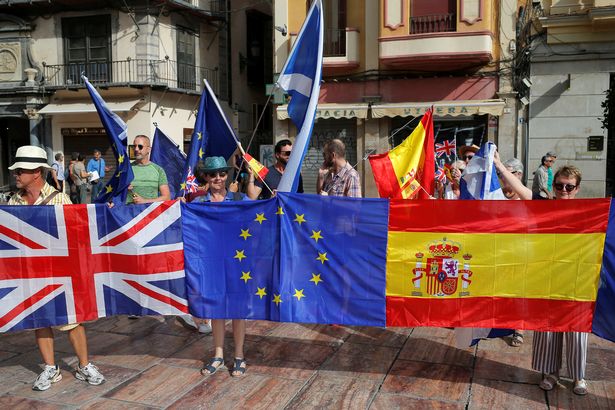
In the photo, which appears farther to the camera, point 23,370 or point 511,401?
point 23,370

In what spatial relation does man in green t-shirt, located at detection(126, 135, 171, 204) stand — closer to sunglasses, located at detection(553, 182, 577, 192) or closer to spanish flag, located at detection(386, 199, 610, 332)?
spanish flag, located at detection(386, 199, 610, 332)

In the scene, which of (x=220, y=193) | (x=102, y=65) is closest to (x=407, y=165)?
(x=220, y=193)

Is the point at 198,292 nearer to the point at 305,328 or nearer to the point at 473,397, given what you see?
the point at 305,328

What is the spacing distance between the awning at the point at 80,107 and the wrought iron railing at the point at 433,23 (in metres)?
9.86

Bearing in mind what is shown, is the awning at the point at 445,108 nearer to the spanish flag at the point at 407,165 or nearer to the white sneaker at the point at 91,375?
the spanish flag at the point at 407,165

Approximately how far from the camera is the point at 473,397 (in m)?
4.24

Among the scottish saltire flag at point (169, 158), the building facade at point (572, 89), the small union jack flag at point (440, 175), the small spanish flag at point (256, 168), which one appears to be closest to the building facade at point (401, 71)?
the building facade at point (572, 89)

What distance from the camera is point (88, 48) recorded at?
21.3m

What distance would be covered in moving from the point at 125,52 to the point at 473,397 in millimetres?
Result: 19593

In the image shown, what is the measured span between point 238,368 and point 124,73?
18211mm

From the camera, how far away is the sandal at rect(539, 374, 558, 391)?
432 centimetres

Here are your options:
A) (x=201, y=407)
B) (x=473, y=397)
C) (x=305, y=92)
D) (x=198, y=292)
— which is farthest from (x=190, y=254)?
(x=473, y=397)

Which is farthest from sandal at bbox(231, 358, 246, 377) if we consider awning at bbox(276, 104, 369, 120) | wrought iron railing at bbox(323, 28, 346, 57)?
wrought iron railing at bbox(323, 28, 346, 57)

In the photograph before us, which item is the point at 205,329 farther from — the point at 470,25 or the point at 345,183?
the point at 470,25
